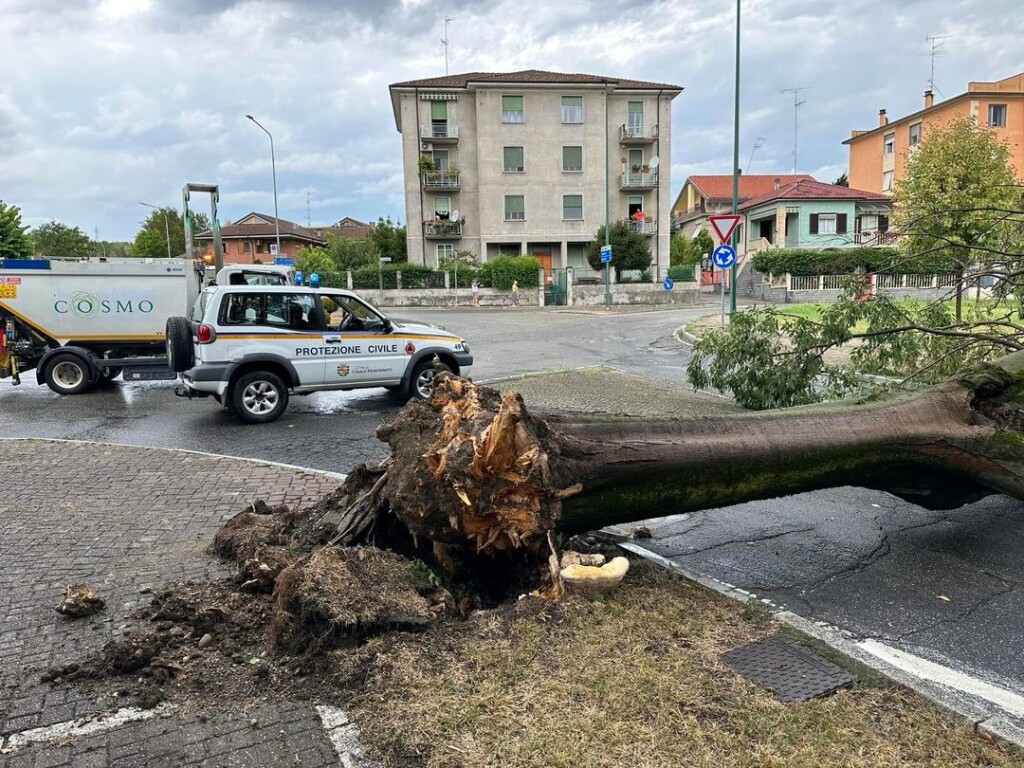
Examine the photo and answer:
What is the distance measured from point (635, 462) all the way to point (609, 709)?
4.85 feet

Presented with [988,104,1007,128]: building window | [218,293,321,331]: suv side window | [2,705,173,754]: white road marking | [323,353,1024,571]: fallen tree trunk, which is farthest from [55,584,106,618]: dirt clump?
[988,104,1007,128]: building window

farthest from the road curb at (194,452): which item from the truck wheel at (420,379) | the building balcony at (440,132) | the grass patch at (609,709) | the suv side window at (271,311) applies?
the building balcony at (440,132)

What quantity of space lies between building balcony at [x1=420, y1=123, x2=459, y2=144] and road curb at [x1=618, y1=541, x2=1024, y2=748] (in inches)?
1873

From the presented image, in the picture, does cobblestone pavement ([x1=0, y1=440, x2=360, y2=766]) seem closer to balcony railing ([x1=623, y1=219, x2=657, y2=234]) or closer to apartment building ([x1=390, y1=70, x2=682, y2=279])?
apartment building ([x1=390, y1=70, x2=682, y2=279])

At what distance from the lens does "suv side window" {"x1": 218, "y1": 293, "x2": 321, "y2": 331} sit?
10023mm

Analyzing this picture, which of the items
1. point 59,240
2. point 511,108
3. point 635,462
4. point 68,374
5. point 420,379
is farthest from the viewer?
point 59,240

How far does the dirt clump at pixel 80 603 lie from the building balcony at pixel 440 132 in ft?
156

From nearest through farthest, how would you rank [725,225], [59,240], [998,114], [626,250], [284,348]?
[284,348] < [725,225] < [626,250] < [998,114] < [59,240]

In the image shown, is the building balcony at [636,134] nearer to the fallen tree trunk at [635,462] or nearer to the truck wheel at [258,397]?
the truck wheel at [258,397]

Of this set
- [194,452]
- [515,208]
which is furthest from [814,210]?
[194,452]

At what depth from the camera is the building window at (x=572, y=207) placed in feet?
163

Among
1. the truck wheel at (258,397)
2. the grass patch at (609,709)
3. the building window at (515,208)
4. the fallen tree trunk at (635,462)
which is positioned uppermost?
the building window at (515,208)

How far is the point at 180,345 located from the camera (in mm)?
10328

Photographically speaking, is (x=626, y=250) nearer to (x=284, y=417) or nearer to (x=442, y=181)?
(x=442, y=181)
